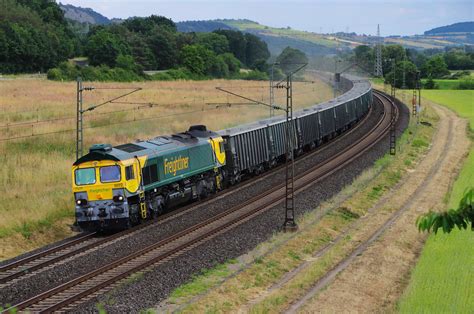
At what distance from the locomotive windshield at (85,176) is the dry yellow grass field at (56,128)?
2.71 m

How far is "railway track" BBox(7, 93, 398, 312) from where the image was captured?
65.1 ft

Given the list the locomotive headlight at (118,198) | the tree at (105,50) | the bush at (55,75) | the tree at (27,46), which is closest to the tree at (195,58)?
the tree at (105,50)

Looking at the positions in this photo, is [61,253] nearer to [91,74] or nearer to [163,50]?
[91,74]

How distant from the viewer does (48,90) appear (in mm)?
70062

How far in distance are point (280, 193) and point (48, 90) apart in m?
40.2

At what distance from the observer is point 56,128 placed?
4959cm

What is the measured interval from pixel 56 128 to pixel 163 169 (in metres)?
21.1

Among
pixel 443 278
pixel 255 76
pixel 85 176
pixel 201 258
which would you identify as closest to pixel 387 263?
pixel 443 278

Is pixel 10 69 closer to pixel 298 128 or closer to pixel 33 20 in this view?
pixel 33 20

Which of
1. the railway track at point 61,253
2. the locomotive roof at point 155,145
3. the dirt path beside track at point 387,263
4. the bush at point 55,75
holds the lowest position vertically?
the dirt path beside track at point 387,263

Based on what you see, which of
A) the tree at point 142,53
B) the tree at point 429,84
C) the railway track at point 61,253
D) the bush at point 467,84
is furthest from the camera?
the tree at point 429,84

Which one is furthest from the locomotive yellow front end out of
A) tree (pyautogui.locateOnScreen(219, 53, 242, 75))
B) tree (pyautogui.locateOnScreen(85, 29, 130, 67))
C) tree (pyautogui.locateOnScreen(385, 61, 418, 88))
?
tree (pyautogui.locateOnScreen(385, 61, 418, 88))

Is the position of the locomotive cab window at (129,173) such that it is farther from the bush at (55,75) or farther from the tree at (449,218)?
the bush at (55,75)

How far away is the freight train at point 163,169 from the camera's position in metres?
28.0
